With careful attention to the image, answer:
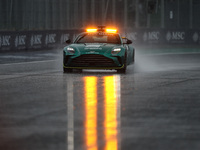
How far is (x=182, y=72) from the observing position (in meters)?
21.0

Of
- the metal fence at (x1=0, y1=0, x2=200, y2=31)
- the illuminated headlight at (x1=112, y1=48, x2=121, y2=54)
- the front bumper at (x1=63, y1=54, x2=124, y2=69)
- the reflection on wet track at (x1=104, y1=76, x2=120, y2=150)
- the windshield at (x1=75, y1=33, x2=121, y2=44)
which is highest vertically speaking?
the metal fence at (x1=0, y1=0, x2=200, y2=31)

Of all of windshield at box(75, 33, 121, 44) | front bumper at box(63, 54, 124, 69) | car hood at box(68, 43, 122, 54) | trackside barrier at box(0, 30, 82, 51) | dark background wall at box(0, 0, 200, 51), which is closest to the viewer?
front bumper at box(63, 54, 124, 69)

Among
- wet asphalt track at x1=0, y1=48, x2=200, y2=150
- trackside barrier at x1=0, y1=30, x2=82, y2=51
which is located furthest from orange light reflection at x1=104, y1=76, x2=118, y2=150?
trackside barrier at x1=0, y1=30, x2=82, y2=51

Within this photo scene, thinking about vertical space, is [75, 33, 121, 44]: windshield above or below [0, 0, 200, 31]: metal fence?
below

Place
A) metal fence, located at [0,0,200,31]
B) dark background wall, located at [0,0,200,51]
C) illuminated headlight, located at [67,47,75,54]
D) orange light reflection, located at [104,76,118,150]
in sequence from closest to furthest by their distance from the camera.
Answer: orange light reflection, located at [104,76,118,150]
illuminated headlight, located at [67,47,75,54]
dark background wall, located at [0,0,200,51]
metal fence, located at [0,0,200,31]

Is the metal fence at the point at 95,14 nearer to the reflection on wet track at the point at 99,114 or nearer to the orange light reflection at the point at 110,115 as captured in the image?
the reflection on wet track at the point at 99,114

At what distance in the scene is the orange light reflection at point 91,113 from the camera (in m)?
8.16

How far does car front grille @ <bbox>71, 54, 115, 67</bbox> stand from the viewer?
776 inches

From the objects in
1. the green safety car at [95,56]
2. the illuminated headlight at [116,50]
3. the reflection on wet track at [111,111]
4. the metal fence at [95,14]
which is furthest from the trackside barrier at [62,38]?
the reflection on wet track at [111,111]

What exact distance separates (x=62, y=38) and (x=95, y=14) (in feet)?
37.0

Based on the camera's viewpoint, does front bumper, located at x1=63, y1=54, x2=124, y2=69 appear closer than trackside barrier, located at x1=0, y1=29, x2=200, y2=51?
Yes

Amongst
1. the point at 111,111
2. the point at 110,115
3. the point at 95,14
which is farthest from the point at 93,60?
the point at 95,14

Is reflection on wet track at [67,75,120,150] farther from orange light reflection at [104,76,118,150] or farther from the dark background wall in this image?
the dark background wall

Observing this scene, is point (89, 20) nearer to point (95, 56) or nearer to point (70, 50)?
point (70, 50)
